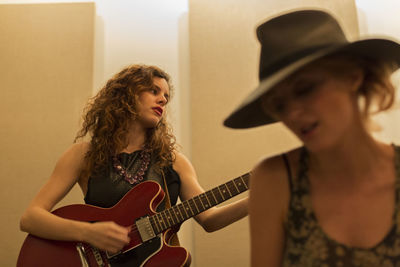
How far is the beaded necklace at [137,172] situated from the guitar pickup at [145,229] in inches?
8.5

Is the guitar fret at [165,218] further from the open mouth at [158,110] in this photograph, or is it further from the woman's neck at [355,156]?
the woman's neck at [355,156]

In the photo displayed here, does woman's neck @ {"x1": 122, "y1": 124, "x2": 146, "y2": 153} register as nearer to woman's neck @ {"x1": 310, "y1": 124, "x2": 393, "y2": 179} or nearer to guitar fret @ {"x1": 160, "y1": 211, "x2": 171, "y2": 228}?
guitar fret @ {"x1": 160, "y1": 211, "x2": 171, "y2": 228}

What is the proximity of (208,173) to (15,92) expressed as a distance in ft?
4.82

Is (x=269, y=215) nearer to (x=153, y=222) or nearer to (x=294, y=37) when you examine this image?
(x=294, y=37)

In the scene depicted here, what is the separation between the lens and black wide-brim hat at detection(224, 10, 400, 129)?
70cm

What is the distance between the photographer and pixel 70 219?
5.33ft

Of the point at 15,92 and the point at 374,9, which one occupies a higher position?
the point at 374,9

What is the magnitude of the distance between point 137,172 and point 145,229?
1.01ft

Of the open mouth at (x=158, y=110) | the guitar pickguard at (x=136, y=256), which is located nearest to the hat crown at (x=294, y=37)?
the guitar pickguard at (x=136, y=256)

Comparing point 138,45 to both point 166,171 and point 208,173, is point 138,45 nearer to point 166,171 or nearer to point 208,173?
point 208,173

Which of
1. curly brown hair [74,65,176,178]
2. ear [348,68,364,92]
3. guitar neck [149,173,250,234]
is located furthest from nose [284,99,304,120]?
curly brown hair [74,65,176,178]

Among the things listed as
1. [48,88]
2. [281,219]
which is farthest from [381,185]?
[48,88]

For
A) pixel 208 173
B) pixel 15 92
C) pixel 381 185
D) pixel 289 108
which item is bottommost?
pixel 208 173

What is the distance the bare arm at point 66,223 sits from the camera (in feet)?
4.99
